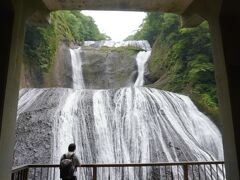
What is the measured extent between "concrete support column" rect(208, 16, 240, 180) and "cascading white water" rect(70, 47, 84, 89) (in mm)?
16470

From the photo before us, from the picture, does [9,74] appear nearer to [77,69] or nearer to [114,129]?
[114,129]

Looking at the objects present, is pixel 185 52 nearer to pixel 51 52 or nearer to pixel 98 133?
pixel 51 52

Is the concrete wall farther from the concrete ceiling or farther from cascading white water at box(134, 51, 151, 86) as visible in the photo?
cascading white water at box(134, 51, 151, 86)

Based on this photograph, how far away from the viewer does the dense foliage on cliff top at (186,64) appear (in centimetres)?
1592

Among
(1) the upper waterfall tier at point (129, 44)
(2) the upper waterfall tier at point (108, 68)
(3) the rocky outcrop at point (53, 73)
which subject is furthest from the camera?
(1) the upper waterfall tier at point (129, 44)

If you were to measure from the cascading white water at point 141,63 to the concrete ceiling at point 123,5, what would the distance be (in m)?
14.7

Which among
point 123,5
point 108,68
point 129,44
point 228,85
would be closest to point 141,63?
point 108,68

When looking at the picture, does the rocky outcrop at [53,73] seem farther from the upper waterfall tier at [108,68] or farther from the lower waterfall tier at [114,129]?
the lower waterfall tier at [114,129]

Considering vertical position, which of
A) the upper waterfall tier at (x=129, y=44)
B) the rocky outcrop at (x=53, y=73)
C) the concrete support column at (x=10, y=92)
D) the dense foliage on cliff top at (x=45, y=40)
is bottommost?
the concrete support column at (x=10, y=92)

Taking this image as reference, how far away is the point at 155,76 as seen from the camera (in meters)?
19.8

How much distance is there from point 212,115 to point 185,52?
6.97 metres

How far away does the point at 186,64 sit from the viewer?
730 inches

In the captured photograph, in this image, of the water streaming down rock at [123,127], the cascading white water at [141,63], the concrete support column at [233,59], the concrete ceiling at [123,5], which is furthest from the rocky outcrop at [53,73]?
the concrete support column at [233,59]

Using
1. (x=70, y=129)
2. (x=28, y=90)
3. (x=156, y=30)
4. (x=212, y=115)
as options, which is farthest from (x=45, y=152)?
(x=156, y=30)
